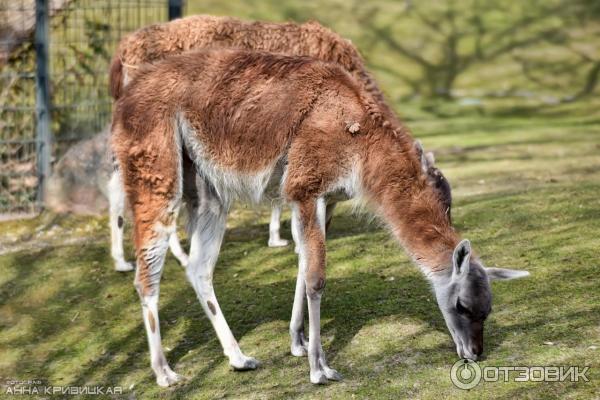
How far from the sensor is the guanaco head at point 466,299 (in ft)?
19.7

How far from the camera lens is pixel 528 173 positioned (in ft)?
39.1

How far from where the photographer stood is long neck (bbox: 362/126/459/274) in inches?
249

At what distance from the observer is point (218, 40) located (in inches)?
368

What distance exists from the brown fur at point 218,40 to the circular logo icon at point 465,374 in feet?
13.2

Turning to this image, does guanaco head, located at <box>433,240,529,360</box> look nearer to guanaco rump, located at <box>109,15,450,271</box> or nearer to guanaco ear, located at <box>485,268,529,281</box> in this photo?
guanaco ear, located at <box>485,268,529,281</box>

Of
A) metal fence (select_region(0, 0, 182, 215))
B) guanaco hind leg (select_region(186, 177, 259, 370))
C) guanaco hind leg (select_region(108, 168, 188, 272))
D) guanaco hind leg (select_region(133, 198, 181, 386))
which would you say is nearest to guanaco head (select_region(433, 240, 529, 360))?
guanaco hind leg (select_region(186, 177, 259, 370))

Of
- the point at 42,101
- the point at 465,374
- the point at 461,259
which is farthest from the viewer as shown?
the point at 42,101

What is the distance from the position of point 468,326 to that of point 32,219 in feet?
22.0

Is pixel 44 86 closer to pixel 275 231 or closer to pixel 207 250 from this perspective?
pixel 275 231

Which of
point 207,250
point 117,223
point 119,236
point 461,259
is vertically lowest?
point 119,236

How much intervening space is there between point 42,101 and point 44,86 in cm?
19

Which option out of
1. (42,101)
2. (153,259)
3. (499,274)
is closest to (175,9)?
(42,101)

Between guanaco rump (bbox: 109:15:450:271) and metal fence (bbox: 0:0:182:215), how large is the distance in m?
2.32

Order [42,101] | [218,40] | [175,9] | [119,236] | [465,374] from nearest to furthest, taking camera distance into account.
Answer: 1. [465,374]
2. [119,236]
3. [218,40]
4. [42,101]
5. [175,9]
